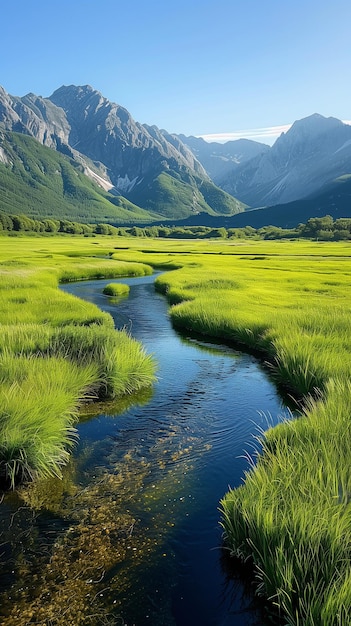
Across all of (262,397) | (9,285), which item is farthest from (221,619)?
(9,285)

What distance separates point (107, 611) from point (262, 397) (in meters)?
11.1

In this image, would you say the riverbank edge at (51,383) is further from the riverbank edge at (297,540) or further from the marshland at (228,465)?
the riverbank edge at (297,540)

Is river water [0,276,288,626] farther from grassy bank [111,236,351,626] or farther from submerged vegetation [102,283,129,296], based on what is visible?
submerged vegetation [102,283,129,296]

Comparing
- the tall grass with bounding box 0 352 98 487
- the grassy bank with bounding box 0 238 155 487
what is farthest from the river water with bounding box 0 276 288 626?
A: the grassy bank with bounding box 0 238 155 487

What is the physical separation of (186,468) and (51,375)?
18.1 ft

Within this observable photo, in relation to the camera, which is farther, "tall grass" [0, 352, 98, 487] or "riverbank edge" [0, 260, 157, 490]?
"riverbank edge" [0, 260, 157, 490]

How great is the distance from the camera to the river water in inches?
288

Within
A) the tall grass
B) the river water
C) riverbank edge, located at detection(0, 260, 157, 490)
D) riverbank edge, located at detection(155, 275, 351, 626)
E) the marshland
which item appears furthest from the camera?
riverbank edge, located at detection(0, 260, 157, 490)

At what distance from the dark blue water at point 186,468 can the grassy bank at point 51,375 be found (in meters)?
Answer: 1.09

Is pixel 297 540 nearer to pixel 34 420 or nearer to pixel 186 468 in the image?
pixel 186 468

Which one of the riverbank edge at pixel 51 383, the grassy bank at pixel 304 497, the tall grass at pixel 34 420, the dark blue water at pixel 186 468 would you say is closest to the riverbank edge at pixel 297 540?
the grassy bank at pixel 304 497

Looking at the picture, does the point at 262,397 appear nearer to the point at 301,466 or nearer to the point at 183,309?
the point at 301,466

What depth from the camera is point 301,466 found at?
29.9 ft

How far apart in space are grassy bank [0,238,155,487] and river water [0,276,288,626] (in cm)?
80
